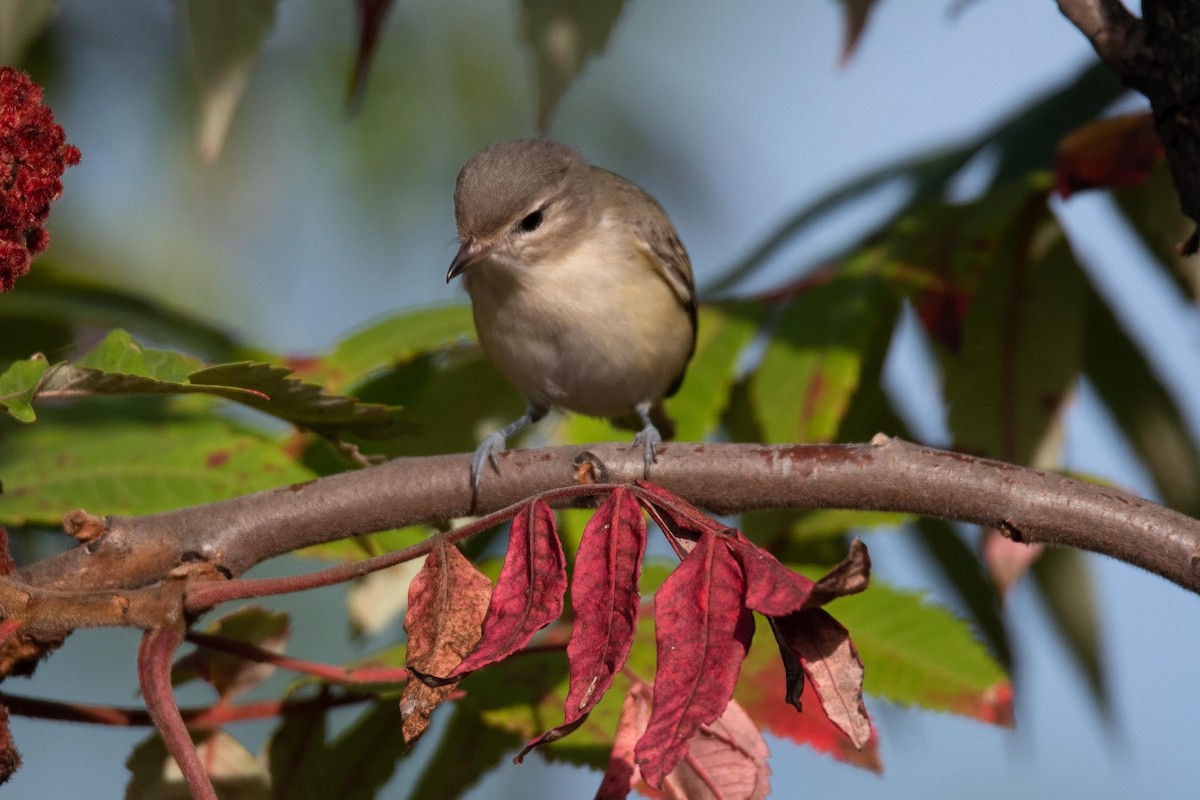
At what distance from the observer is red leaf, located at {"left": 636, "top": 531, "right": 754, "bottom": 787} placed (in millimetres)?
1125

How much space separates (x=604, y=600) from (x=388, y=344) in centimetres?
131

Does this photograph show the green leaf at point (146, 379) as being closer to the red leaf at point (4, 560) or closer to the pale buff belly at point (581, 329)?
the red leaf at point (4, 560)

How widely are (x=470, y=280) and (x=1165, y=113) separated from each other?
6.85 ft

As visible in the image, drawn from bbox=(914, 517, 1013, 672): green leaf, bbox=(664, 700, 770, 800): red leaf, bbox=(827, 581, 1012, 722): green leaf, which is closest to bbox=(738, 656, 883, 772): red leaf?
bbox=(827, 581, 1012, 722): green leaf

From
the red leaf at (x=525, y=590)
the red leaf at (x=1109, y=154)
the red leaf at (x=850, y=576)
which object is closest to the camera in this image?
the red leaf at (x=850, y=576)

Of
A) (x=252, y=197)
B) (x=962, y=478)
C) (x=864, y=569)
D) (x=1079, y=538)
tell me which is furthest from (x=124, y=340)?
(x=252, y=197)

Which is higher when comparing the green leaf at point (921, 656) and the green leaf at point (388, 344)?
the green leaf at point (388, 344)

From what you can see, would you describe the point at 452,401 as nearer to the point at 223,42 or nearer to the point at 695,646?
the point at 223,42

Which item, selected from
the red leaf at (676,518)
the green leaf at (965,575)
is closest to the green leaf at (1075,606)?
the green leaf at (965,575)

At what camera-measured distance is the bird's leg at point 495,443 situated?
1515mm

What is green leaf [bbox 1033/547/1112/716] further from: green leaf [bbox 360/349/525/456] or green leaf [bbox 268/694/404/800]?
green leaf [bbox 268/694/404/800]

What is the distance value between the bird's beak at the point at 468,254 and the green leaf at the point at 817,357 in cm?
→ 90

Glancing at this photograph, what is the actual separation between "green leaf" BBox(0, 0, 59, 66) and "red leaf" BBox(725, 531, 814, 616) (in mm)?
1371

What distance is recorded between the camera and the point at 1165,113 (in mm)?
1760
